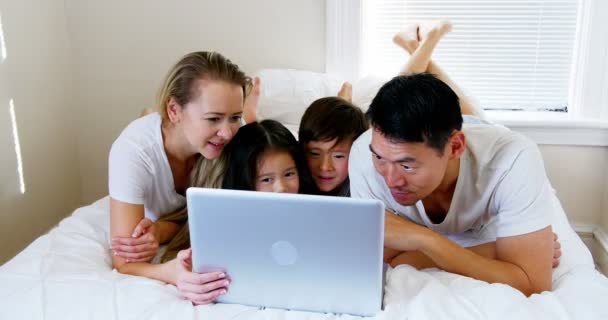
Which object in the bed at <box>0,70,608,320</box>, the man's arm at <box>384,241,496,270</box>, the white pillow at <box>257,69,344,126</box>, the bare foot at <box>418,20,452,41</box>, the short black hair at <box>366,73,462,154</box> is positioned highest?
the bare foot at <box>418,20,452,41</box>

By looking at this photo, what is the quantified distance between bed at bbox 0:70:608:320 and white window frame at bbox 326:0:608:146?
1225mm

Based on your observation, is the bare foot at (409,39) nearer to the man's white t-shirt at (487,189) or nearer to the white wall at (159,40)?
the white wall at (159,40)

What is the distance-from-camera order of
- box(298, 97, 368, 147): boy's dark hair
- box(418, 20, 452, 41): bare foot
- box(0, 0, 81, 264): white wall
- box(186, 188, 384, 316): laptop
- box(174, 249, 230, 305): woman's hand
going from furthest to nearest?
1. box(418, 20, 452, 41): bare foot
2. box(0, 0, 81, 264): white wall
3. box(298, 97, 368, 147): boy's dark hair
4. box(174, 249, 230, 305): woman's hand
5. box(186, 188, 384, 316): laptop

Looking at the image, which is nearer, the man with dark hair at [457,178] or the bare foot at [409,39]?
the man with dark hair at [457,178]

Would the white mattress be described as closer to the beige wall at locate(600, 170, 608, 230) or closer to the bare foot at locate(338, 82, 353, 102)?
the bare foot at locate(338, 82, 353, 102)

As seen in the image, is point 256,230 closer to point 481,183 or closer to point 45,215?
point 481,183

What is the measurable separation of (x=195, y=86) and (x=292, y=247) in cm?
62

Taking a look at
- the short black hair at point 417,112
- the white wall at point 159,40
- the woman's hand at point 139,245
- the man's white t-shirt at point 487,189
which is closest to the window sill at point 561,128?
the white wall at point 159,40

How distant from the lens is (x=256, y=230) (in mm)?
979

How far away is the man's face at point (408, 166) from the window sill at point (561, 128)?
50.6 inches

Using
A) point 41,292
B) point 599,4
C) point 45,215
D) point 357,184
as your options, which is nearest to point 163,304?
point 41,292

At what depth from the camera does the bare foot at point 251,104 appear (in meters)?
1.90

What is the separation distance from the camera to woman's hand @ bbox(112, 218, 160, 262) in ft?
4.34

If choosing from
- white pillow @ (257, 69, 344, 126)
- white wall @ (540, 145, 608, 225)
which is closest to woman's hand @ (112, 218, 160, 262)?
white pillow @ (257, 69, 344, 126)
